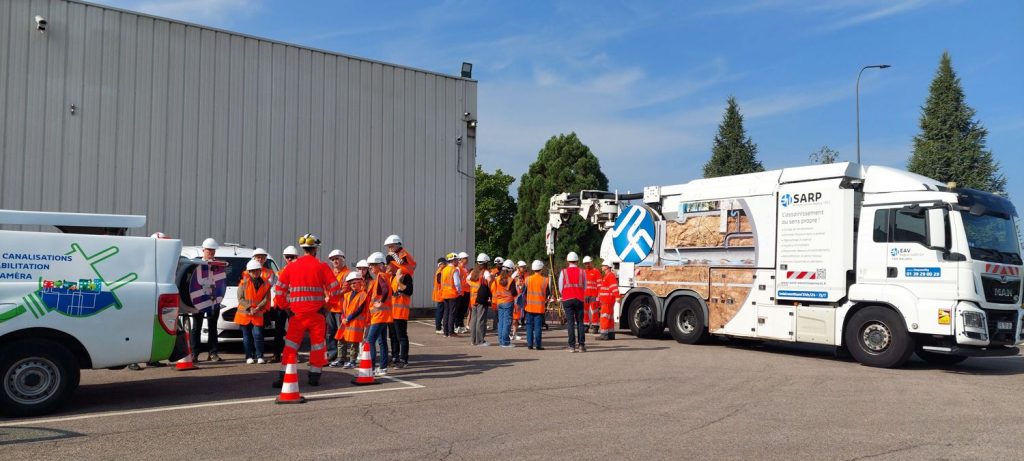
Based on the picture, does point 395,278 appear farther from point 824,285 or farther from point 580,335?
point 824,285

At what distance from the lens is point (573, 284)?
13633 millimetres

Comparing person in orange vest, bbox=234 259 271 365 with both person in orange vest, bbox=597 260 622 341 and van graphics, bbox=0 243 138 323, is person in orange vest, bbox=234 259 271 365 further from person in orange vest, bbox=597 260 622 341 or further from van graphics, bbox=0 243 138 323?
person in orange vest, bbox=597 260 622 341

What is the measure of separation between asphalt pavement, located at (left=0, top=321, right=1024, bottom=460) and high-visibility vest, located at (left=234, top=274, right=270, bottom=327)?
0.69 metres

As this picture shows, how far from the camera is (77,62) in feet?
53.8

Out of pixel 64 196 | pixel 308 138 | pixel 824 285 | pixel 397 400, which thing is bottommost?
pixel 397 400

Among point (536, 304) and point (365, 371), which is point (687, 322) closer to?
point (536, 304)

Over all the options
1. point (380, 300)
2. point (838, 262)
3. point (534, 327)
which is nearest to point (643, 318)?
point (534, 327)

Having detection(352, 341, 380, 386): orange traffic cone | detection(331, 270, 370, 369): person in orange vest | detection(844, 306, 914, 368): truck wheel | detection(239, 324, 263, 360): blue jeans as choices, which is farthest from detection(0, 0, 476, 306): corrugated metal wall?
detection(844, 306, 914, 368): truck wheel

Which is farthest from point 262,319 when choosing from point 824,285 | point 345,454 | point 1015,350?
point 1015,350

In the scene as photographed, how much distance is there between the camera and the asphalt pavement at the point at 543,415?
6.11m

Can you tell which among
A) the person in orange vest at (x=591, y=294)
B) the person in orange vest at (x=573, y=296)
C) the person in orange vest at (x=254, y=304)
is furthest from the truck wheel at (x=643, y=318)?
the person in orange vest at (x=254, y=304)

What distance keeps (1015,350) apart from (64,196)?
1895 cm

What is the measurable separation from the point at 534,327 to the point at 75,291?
328 inches

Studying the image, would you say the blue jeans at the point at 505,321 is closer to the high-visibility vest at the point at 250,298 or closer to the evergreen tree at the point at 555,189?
the high-visibility vest at the point at 250,298
